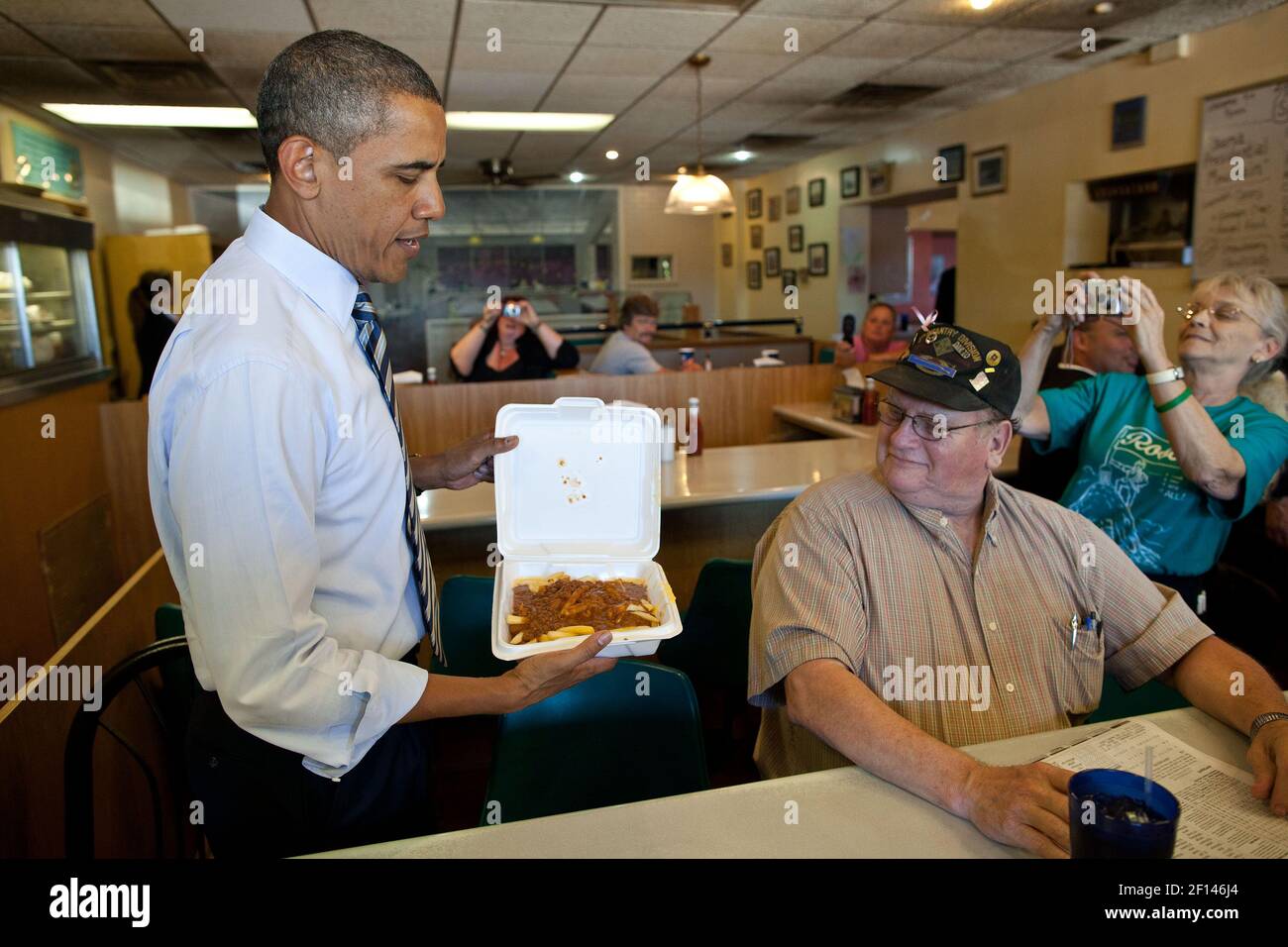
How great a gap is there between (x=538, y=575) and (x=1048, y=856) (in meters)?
1.04

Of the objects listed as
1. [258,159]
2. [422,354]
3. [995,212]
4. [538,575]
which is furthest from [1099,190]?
[422,354]

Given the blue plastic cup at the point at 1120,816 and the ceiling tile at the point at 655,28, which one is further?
the ceiling tile at the point at 655,28

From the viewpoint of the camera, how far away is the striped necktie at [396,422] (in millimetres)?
1235

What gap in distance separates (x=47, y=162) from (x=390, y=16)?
12.2ft

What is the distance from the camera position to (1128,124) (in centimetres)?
516

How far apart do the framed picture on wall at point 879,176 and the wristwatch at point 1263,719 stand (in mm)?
7264

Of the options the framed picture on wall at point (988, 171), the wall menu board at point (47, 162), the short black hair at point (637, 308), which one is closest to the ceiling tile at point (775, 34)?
the short black hair at point (637, 308)

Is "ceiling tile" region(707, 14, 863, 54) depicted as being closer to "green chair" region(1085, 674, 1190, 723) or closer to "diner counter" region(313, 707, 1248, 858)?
"green chair" region(1085, 674, 1190, 723)

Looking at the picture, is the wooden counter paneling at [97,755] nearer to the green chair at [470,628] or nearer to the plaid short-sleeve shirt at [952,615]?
the green chair at [470,628]

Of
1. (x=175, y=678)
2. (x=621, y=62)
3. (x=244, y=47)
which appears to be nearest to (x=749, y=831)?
(x=175, y=678)

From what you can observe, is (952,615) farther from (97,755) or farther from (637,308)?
(637,308)
